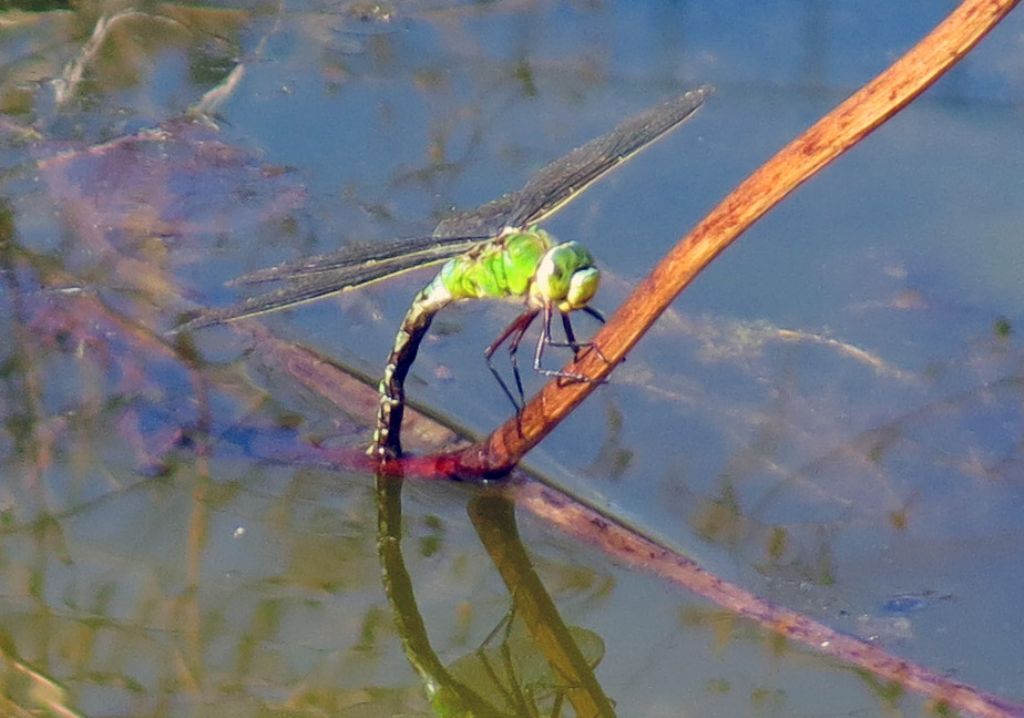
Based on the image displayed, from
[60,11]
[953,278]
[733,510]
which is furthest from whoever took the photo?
[60,11]

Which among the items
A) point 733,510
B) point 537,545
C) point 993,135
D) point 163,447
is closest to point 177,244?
point 163,447

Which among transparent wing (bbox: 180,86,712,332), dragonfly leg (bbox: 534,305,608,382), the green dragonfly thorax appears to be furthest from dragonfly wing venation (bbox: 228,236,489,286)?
dragonfly leg (bbox: 534,305,608,382)

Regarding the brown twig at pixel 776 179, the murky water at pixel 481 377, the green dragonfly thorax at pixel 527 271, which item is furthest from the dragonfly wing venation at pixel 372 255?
the brown twig at pixel 776 179

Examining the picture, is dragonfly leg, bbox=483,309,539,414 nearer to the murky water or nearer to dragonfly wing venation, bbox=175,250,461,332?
the murky water

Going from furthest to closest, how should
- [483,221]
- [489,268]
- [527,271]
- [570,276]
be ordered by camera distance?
[483,221] → [489,268] → [527,271] → [570,276]

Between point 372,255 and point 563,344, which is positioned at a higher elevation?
point 563,344

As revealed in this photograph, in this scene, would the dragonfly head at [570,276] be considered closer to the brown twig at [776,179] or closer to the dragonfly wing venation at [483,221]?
the brown twig at [776,179]

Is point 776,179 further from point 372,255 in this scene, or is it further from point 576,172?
point 372,255

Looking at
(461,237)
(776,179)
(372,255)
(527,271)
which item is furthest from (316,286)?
(776,179)

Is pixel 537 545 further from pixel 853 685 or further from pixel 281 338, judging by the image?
pixel 281 338
